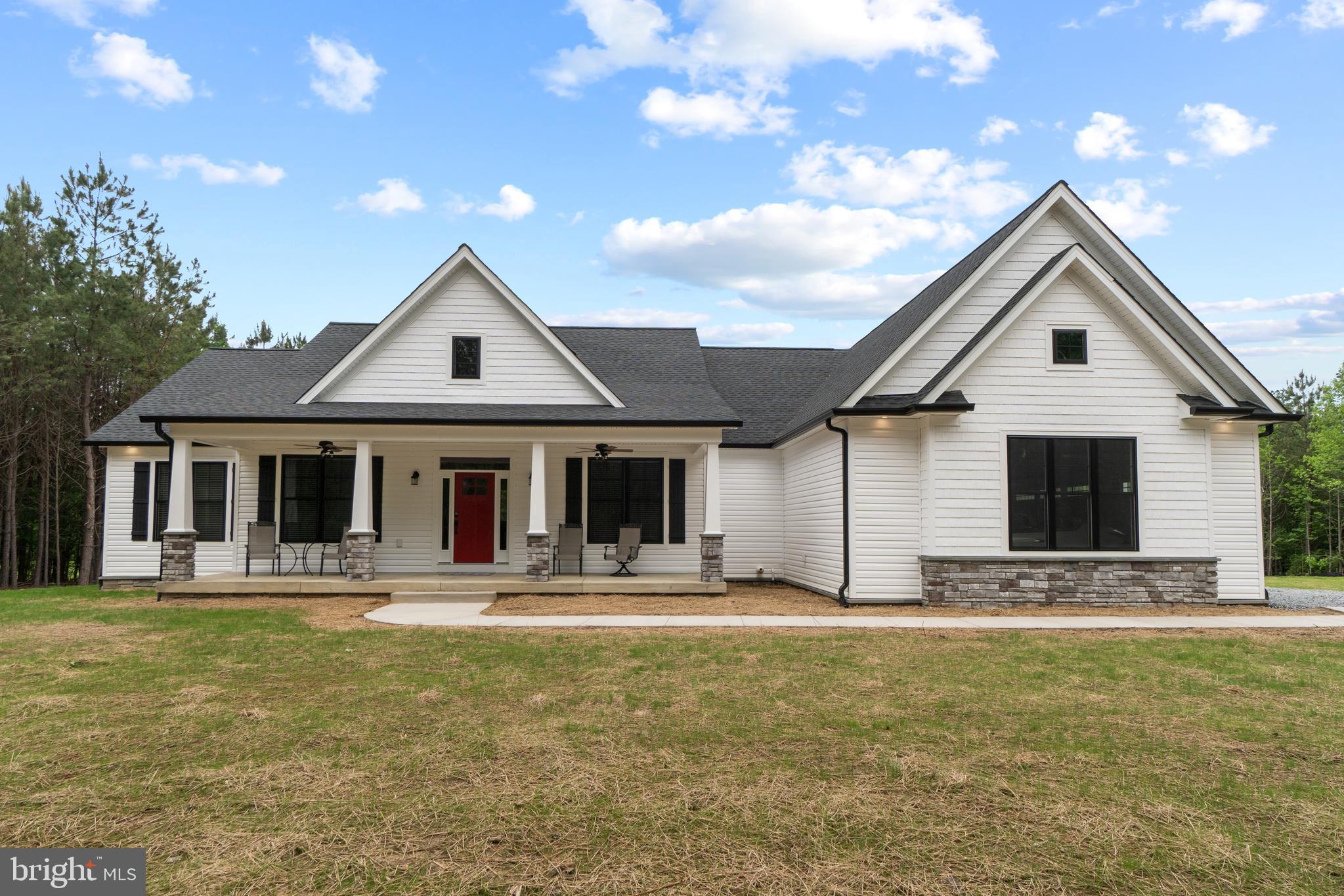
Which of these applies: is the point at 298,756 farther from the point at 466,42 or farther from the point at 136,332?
the point at 136,332

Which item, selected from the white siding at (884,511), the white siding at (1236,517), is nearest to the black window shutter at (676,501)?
the white siding at (884,511)

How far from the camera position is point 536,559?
1470cm

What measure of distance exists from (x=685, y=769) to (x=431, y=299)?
13.2 metres

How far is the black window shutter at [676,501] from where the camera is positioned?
56.8 ft

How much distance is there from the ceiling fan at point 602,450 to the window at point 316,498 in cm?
437

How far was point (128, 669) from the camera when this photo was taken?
7.57m

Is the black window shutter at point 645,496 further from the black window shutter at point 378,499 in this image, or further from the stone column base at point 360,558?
→ the stone column base at point 360,558

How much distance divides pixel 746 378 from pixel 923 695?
14.4 meters

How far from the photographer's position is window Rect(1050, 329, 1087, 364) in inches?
520

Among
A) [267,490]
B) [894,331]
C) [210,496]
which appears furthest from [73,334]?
[894,331]

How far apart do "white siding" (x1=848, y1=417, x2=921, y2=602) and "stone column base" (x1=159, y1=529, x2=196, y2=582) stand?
39.1ft

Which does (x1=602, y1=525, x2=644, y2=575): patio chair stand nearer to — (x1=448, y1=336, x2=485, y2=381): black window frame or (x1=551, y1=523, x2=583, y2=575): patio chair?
(x1=551, y1=523, x2=583, y2=575): patio chair

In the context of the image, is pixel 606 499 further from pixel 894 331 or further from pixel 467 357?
pixel 894 331

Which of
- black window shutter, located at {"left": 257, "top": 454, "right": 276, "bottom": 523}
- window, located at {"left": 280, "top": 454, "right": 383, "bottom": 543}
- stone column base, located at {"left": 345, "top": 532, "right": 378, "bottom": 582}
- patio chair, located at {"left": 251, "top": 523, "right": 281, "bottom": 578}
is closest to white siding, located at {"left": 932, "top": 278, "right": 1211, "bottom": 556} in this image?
stone column base, located at {"left": 345, "top": 532, "right": 378, "bottom": 582}
